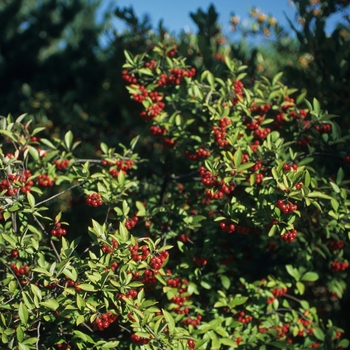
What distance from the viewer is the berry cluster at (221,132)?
9.39ft

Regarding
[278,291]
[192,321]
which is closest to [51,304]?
[192,321]

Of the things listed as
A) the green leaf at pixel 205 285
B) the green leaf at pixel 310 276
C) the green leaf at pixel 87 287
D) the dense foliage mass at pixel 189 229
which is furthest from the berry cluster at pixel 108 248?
the green leaf at pixel 310 276

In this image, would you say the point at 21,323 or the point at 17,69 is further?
the point at 17,69

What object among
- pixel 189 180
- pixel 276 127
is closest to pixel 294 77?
pixel 276 127

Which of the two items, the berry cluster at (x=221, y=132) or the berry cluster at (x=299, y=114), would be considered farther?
the berry cluster at (x=299, y=114)

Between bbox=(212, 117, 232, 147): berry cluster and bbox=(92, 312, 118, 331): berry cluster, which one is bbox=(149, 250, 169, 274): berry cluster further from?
bbox=(212, 117, 232, 147): berry cluster

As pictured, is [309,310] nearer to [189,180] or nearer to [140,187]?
[189,180]

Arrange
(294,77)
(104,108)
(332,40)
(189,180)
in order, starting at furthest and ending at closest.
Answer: (104,108) < (294,77) < (332,40) < (189,180)

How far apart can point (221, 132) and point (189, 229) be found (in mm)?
720

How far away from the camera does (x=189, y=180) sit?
11.1ft

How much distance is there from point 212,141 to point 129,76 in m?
0.76

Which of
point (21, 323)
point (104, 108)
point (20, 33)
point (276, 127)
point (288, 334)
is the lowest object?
point (288, 334)

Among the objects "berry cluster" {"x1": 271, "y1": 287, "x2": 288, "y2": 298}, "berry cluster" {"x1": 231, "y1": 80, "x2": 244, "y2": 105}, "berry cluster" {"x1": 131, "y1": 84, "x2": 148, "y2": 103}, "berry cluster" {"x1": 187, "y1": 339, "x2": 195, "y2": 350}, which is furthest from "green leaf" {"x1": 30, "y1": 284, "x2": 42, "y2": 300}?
"berry cluster" {"x1": 231, "y1": 80, "x2": 244, "y2": 105}

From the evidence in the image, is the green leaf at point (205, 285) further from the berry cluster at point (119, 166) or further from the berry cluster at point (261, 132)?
the berry cluster at point (261, 132)
